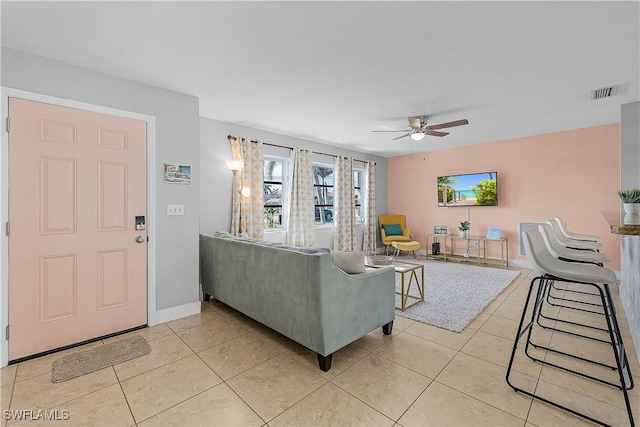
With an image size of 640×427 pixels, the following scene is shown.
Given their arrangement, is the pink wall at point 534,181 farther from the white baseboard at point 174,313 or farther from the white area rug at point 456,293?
the white baseboard at point 174,313

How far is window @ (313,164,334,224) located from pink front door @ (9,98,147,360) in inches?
142

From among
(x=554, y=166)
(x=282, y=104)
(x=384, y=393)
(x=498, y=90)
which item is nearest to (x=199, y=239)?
(x=282, y=104)

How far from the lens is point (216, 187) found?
4.24m

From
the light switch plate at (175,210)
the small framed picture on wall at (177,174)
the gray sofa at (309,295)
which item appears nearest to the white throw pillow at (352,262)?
the gray sofa at (309,295)

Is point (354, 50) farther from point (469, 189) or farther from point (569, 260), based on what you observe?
point (469, 189)

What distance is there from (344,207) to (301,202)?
1.29 metres

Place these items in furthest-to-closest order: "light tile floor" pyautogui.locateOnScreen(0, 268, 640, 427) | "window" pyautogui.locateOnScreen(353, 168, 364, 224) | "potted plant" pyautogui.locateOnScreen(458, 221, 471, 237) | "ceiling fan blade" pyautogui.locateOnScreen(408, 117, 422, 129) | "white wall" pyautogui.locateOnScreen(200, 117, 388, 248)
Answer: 1. "window" pyautogui.locateOnScreen(353, 168, 364, 224)
2. "potted plant" pyautogui.locateOnScreen(458, 221, 471, 237)
3. "white wall" pyautogui.locateOnScreen(200, 117, 388, 248)
4. "ceiling fan blade" pyautogui.locateOnScreen(408, 117, 422, 129)
5. "light tile floor" pyautogui.locateOnScreen(0, 268, 640, 427)

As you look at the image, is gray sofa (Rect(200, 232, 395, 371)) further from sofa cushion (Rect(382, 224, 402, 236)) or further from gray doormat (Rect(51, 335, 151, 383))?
sofa cushion (Rect(382, 224, 402, 236))

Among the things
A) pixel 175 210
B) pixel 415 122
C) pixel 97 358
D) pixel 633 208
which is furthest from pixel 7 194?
pixel 633 208

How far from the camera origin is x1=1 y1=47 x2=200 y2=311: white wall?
8.35 ft

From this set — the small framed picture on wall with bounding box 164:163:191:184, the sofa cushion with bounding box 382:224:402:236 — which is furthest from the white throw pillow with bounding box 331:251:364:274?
the sofa cushion with bounding box 382:224:402:236

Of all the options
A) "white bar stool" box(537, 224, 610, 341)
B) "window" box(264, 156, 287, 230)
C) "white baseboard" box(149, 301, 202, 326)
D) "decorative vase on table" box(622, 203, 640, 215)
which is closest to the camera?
"decorative vase on table" box(622, 203, 640, 215)

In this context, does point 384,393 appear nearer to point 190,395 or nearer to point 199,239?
point 190,395

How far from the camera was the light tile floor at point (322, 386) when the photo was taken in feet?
Answer: 5.51
